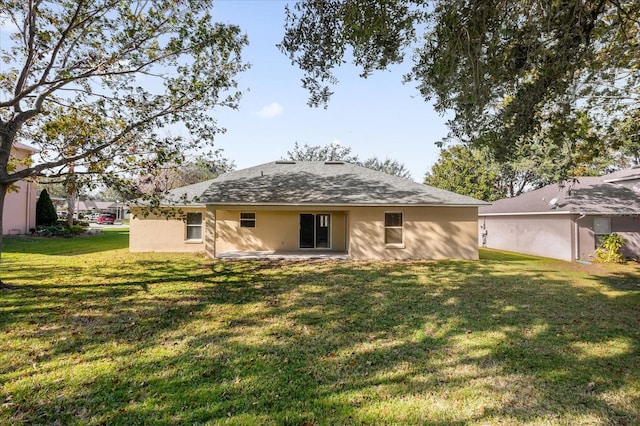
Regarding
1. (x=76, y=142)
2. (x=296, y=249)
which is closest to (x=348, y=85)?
(x=76, y=142)

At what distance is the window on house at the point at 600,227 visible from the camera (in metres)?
13.8

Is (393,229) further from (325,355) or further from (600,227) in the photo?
(325,355)

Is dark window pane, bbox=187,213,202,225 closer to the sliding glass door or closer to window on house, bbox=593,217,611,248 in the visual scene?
the sliding glass door

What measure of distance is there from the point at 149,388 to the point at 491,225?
21033 millimetres

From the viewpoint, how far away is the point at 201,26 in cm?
841

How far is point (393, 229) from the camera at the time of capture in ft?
44.9

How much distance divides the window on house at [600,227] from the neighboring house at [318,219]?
549 cm

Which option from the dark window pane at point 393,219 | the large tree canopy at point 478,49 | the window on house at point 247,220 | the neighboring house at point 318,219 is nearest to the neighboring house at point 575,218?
the neighboring house at point 318,219

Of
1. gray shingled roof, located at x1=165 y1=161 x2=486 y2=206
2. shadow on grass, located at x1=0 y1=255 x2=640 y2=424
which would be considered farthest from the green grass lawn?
gray shingled roof, located at x1=165 y1=161 x2=486 y2=206

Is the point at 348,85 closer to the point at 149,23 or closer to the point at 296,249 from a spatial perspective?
the point at 149,23

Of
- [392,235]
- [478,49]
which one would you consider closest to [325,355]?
[478,49]

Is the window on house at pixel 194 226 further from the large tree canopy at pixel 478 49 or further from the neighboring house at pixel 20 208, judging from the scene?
the neighboring house at pixel 20 208

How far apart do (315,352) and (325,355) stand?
0.55 ft

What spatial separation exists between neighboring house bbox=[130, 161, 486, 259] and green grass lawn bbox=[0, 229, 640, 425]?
4.51 metres
